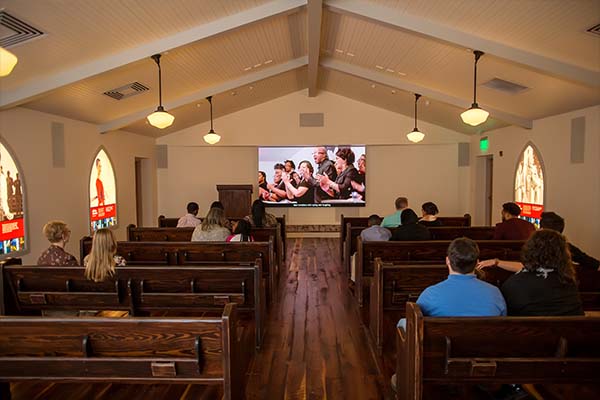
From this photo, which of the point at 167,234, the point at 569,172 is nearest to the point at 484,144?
the point at 569,172

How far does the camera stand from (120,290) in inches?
136

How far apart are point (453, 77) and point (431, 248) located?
2.98 m

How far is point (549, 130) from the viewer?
6.60 metres

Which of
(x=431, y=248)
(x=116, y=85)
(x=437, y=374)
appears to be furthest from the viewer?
(x=116, y=85)

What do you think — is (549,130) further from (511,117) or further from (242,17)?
(242,17)

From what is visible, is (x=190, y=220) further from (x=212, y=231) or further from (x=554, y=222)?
(x=554, y=222)

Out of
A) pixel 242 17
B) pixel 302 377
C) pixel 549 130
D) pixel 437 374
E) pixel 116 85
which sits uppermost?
pixel 242 17

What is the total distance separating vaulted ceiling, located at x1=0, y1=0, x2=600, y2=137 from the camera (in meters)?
3.94

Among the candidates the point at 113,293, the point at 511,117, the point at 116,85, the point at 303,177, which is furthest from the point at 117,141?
the point at 511,117

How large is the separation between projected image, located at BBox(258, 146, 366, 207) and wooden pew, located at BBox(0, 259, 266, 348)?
6.88 meters

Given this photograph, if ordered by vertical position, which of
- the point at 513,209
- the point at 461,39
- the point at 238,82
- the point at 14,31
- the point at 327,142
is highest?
the point at 238,82

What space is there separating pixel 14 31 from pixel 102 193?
4.39m

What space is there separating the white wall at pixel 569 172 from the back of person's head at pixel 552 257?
12.4ft

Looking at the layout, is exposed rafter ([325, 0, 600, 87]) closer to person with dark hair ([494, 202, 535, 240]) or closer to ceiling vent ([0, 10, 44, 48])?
A: person with dark hair ([494, 202, 535, 240])
